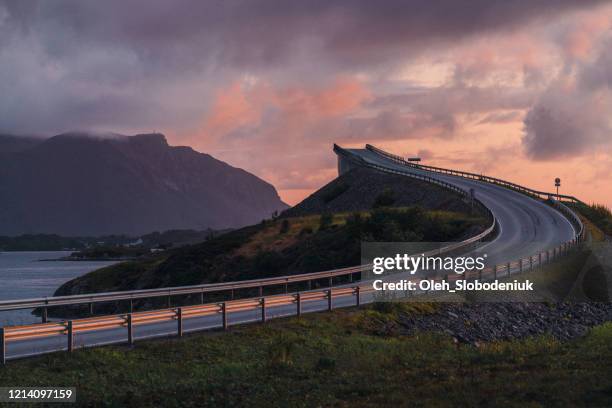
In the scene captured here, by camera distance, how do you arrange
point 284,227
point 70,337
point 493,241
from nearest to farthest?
point 70,337 < point 493,241 < point 284,227

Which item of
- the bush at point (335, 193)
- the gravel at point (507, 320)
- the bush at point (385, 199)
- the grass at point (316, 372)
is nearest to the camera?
the grass at point (316, 372)

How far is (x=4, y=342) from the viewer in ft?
65.7

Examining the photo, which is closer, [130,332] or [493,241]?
[130,332]

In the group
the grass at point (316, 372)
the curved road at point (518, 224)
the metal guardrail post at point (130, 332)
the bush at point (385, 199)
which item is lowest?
the grass at point (316, 372)

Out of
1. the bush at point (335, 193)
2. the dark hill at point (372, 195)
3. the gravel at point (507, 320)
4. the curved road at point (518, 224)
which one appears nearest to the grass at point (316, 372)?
the gravel at point (507, 320)

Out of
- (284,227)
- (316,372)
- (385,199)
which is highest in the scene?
(385,199)

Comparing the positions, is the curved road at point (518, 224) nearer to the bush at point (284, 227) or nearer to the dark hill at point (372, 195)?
the dark hill at point (372, 195)

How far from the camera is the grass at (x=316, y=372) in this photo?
17.3 meters

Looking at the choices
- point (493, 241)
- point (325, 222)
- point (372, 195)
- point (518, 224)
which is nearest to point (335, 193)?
point (372, 195)

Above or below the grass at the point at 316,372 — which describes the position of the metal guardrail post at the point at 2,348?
above

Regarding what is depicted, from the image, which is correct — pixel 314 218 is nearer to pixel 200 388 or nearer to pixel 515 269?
pixel 515 269

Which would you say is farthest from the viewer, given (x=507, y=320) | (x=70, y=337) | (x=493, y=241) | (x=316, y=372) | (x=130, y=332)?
(x=493, y=241)

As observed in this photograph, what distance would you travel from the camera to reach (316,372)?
68.8 ft

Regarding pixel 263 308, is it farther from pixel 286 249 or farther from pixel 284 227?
pixel 284 227
